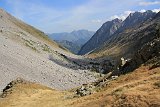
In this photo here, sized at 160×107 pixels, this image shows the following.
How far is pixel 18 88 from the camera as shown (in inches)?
2158

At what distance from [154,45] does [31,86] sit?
22910mm

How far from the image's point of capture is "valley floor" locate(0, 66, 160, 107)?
28.0m

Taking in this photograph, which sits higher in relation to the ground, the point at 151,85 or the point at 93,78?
the point at 93,78

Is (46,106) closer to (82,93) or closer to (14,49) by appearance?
(82,93)

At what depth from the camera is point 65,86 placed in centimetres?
6875

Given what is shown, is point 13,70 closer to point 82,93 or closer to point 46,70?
point 46,70

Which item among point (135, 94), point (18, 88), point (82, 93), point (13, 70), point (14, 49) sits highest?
point (14, 49)

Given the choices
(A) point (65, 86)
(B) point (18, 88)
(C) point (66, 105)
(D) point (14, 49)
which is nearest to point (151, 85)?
(C) point (66, 105)

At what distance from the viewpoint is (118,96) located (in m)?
30.1

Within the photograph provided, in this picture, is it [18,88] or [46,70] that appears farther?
[46,70]

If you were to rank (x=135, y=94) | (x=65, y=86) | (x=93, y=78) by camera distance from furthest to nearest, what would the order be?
(x=93, y=78) < (x=65, y=86) < (x=135, y=94)

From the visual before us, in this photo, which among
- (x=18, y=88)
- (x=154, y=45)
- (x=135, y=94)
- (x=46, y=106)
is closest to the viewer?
(x=135, y=94)

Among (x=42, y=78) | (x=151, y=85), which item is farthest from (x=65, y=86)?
(x=151, y=85)

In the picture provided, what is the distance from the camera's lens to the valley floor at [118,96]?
28031 millimetres
